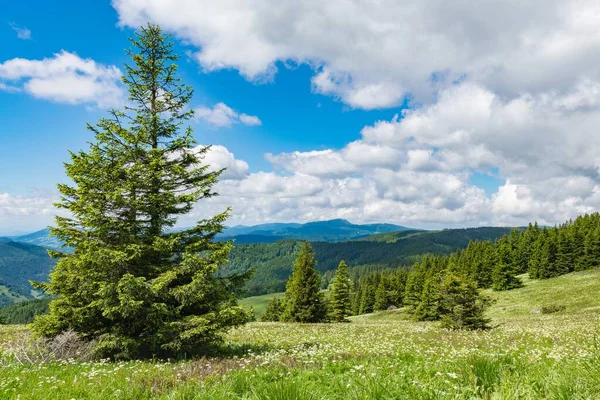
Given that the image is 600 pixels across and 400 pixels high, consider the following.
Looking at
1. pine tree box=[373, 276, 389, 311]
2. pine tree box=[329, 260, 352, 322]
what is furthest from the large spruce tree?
pine tree box=[373, 276, 389, 311]

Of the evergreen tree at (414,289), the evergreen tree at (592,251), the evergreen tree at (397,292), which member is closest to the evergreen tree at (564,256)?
the evergreen tree at (592,251)

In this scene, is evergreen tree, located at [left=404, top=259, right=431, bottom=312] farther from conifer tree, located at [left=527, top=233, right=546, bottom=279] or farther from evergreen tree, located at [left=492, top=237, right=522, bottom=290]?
conifer tree, located at [left=527, top=233, right=546, bottom=279]

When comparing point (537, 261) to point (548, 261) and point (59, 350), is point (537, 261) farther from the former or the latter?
point (59, 350)

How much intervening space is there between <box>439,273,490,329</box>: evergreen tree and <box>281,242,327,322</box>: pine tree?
63.3 feet

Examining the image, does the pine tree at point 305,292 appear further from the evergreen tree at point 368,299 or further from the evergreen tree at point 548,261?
the evergreen tree at point 548,261

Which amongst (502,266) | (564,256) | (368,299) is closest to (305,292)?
(502,266)

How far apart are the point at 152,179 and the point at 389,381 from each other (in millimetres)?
11367

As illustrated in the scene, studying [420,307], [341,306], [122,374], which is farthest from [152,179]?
[420,307]

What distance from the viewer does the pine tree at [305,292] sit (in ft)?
148

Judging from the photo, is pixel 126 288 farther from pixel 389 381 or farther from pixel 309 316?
pixel 309 316

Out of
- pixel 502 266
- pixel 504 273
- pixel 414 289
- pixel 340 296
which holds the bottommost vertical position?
pixel 414 289

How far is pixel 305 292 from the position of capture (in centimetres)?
4534

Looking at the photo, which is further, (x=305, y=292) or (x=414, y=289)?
(x=414, y=289)

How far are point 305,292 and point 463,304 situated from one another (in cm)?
2130
